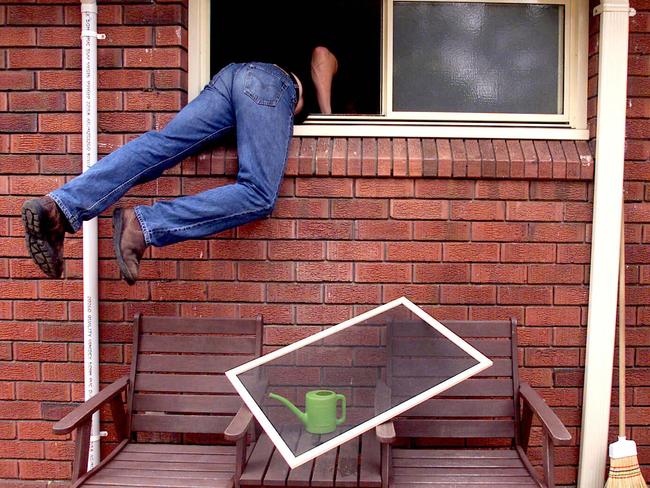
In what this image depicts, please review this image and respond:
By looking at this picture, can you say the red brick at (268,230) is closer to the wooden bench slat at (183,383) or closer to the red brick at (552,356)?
the wooden bench slat at (183,383)

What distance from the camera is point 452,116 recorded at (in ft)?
11.9

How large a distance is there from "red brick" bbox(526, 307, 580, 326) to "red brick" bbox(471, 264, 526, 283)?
0.16 meters

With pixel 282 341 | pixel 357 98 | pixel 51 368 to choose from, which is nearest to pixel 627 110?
pixel 357 98

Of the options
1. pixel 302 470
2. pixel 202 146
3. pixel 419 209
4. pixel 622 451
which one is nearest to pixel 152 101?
pixel 202 146

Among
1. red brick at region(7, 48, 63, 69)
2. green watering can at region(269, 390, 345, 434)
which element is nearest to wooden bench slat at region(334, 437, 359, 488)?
green watering can at region(269, 390, 345, 434)

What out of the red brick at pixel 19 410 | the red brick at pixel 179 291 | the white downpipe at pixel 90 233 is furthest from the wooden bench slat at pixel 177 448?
the red brick at pixel 179 291

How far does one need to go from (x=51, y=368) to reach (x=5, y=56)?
153cm

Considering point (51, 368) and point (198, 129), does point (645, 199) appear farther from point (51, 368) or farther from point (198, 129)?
point (51, 368)

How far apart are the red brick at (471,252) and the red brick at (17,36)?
2214mm

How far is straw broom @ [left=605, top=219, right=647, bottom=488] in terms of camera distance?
324 centimetres

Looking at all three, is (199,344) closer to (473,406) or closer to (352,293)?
(352,293)

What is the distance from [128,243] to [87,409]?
703 millimetres

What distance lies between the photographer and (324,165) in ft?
11.3

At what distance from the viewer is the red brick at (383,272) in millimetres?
3504
